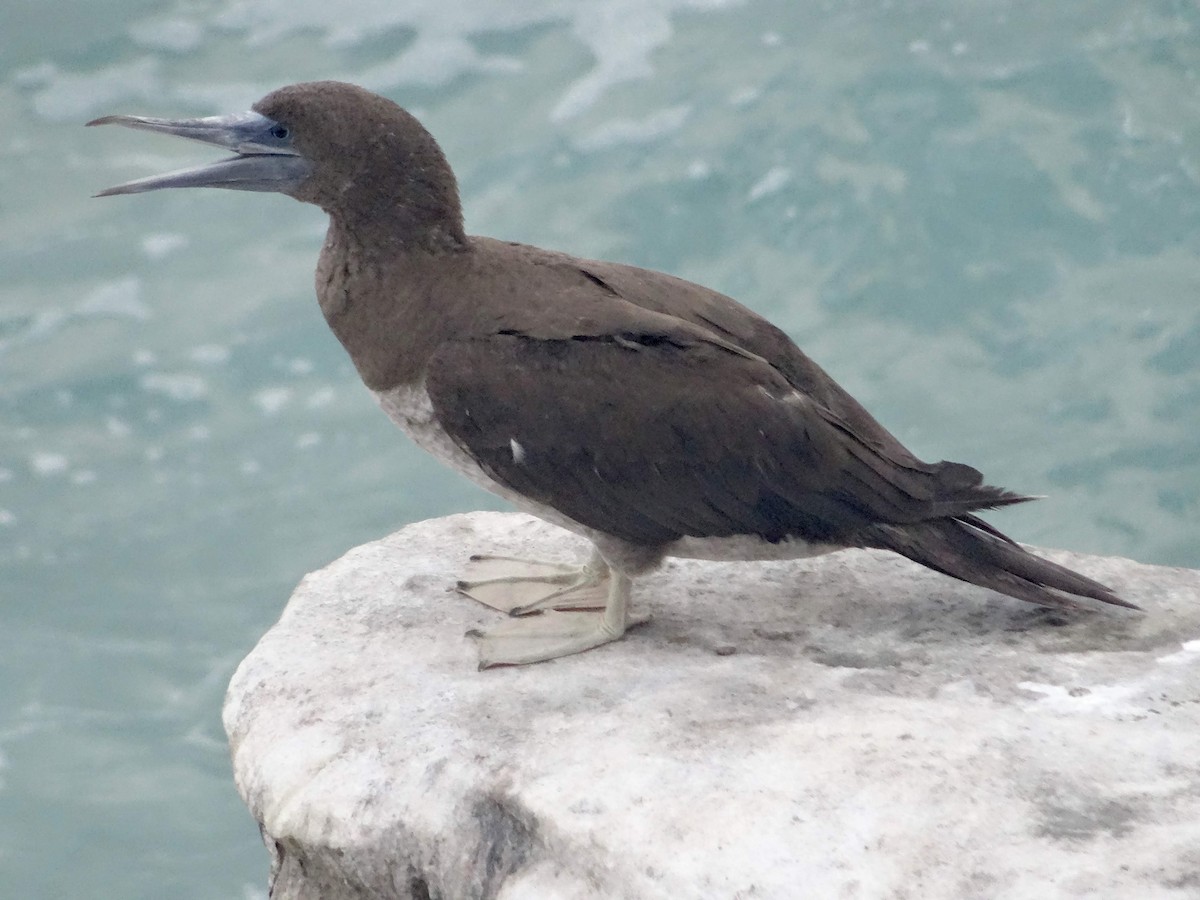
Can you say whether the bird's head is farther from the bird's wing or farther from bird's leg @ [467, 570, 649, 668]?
bird's leg @ [467, 570, 649, 668]

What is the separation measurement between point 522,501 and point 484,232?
5.95m

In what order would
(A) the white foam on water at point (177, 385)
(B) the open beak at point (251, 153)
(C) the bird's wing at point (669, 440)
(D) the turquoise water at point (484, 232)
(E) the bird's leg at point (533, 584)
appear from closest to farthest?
1. (C) the bird's wing at point (669, 440)
2. (B) the open beak at point (251, 153)
3. (E) the bird's leg at point (533, 584)
4. (D) the turquoise water at point (484, 232)
5. (A) the white foam on water at point (177, 385)

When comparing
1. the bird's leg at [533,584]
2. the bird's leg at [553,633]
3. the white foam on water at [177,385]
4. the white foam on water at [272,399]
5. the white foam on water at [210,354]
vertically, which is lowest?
the white foam on water at [272,399]

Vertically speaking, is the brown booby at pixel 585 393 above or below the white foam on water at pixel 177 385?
above

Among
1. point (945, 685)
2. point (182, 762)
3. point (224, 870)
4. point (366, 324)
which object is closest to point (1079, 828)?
point (945, 685)

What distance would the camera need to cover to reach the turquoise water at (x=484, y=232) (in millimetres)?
7855

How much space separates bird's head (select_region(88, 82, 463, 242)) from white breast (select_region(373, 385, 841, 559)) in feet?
1.56

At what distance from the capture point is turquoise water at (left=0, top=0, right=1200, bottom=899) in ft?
25.8

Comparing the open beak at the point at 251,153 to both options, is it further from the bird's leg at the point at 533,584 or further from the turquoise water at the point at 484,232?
the turquoise water at the point at 484,232

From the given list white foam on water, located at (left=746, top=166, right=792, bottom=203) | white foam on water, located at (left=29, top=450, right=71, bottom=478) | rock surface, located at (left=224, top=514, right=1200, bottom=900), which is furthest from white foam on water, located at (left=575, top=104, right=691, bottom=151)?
rock surface, located at (left=224, top=514, right=1200, bottom=900)

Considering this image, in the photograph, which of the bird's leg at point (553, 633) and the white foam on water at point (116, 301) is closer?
the bird's leg at point (553, 633)

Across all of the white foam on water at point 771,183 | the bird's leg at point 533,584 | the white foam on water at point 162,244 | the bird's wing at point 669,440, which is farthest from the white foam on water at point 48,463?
the bird's wing at point 669,440

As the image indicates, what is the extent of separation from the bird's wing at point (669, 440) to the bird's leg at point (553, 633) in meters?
0.33

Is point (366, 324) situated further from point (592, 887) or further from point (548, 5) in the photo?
point (548, 5)
